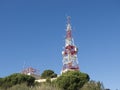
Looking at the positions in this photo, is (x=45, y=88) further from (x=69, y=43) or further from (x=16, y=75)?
(x=69, y=43)

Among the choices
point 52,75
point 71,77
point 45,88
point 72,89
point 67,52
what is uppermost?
point 67,52

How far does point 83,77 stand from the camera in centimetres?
3809

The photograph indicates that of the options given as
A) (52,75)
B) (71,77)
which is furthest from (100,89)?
(52,75)

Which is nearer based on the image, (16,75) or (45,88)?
(45,88)

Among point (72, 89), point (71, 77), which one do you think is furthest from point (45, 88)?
point (71, 77)

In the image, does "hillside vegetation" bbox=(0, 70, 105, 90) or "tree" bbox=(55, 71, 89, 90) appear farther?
"tree" bbox=(55, 71, 89, 90)

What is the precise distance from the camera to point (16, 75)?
42.9 m

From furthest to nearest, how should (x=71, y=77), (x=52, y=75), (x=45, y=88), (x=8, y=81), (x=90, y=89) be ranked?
(x=52, y=75)
(x=8, y=81)
(x=71, y=77)
(x=90, y=89)
(x=45, y=88)

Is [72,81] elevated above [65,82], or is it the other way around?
[72,81]

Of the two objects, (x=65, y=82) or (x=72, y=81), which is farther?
(x=72, y=81)

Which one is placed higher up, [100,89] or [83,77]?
[83,77]

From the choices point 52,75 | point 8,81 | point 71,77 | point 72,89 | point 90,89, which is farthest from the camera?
point 52,75

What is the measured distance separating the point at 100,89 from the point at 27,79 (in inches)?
685

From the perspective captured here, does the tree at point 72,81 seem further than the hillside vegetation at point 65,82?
Yes
